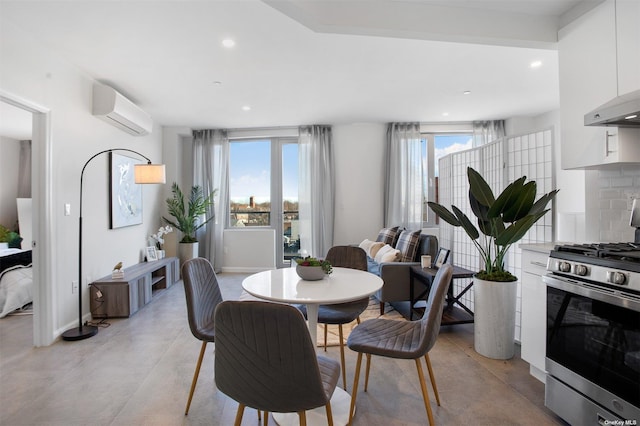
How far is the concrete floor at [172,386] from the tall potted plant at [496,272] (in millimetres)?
164

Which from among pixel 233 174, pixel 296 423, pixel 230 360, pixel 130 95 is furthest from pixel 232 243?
pixel 230 360

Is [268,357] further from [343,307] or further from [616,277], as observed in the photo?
[616,277]

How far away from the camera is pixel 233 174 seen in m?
6.14

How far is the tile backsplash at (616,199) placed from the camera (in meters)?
2.13

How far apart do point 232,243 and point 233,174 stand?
1302mm

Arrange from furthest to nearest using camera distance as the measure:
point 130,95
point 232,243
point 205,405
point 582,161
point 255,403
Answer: point 232,243 < point 130,95 < point 582,161 < point 205,405 < point 255,403

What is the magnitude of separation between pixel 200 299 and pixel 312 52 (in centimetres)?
236

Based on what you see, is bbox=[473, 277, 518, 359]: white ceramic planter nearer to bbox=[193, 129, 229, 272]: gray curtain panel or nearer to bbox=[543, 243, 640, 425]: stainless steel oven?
bbox=[543, 243, 640, 425]: stainless steel oven

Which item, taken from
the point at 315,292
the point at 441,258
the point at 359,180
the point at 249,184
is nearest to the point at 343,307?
the point at 315,292

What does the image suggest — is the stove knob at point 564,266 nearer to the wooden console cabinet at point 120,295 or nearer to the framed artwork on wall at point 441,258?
the framed artwork on wall at point 441,258

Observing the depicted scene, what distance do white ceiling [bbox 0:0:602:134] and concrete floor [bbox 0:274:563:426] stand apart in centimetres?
249

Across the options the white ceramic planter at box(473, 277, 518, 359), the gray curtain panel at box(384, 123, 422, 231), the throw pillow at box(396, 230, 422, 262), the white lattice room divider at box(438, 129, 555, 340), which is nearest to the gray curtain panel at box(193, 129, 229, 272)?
the gray curtain panel at box(384, 123, 422, 231)

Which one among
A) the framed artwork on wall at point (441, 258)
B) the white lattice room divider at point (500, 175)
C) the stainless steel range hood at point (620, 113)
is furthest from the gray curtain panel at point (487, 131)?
the stainless steel range hood at point (620, 113)

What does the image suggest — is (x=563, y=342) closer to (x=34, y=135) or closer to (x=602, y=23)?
(x=602, y=23)
